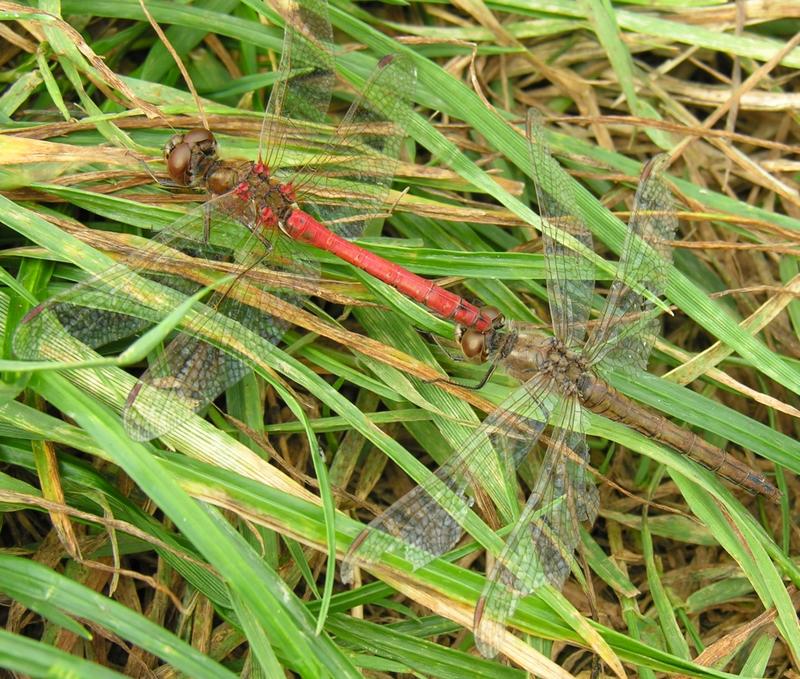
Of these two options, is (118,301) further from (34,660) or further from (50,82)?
(34,660)

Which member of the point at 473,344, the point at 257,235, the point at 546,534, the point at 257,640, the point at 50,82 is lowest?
the point at 257,640

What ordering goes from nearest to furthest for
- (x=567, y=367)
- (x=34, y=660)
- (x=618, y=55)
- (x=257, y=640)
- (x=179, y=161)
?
(x=34, y=660) < (x=257, y=640) < (x=179, y=161) < (x=567, y=367) < (x=618, y=55)

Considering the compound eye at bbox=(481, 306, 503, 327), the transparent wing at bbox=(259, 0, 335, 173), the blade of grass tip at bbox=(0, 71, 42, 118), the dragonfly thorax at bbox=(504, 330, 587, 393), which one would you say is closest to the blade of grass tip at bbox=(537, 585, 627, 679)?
the dragonfly thorax at bbox=(504, 330, 587, 393)

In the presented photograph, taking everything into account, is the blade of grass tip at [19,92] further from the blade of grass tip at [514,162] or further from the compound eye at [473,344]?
the compound eye at [473,344]

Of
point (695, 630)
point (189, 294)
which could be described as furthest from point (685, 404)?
point (189, 294)

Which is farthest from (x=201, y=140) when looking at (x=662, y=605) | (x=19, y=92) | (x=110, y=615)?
(x=662, y=605)

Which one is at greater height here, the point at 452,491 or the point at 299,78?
the point at 299,78

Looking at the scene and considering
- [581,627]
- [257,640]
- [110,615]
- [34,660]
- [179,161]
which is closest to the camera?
[34,660]

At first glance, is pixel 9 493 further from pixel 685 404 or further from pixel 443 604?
pixel 685 404

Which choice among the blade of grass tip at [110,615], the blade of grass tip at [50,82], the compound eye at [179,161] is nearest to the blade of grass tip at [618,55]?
the compound eye at [179,161]

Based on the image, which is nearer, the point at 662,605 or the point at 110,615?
the point at 110,615
